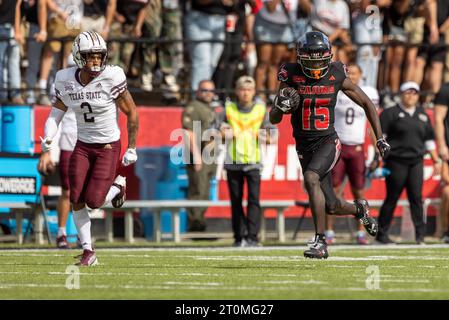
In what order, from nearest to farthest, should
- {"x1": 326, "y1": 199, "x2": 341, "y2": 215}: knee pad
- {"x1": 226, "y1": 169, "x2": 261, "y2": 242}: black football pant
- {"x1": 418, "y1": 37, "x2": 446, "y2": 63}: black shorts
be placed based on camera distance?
1. {"x1": 326, "y1": 199, "x2": 341, "y2": 215}: knee pad
2. {"x1": 226, "y1": 169, "x2": 261, "y2": 242}: black football pant
3. {"x1": 418, "y1": 37, "x2": 446, "y2": 63}: black shorts

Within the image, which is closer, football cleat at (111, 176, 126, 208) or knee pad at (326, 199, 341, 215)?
knee pad at (326, 199, 341, 215)

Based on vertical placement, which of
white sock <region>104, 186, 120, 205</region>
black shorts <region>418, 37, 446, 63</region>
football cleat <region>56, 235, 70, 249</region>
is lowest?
football cleat <region>56, 235, 70, 249</region>

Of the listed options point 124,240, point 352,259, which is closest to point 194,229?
point 124,240

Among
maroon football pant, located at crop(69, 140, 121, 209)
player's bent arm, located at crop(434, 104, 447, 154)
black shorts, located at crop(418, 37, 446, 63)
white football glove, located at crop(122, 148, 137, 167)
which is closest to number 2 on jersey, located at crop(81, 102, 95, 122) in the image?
maroon football pant, located at crop(69, 140, 121, 209)

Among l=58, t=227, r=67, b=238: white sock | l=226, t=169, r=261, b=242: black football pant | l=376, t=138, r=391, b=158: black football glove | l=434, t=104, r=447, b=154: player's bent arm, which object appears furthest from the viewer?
l=434, t=104, r=447, b=154: player's bent arm

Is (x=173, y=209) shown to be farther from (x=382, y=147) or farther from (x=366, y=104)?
(x=382, y=147)

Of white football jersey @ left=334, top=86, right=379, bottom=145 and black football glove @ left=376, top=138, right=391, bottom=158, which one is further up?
white football jersey @ left=334, top=86, right=379, bottom=145

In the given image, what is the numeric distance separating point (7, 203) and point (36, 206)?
1.12 ft

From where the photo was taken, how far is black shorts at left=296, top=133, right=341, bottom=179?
36.7ft

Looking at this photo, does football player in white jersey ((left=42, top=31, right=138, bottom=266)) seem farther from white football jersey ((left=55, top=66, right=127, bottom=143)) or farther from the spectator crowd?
the spectator crowd

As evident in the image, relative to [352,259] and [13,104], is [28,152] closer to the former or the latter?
[13,104]

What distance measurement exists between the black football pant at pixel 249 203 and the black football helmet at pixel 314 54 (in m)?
3.52

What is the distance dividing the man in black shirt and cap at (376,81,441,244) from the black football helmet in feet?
13.8

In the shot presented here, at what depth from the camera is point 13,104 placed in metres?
16.4
